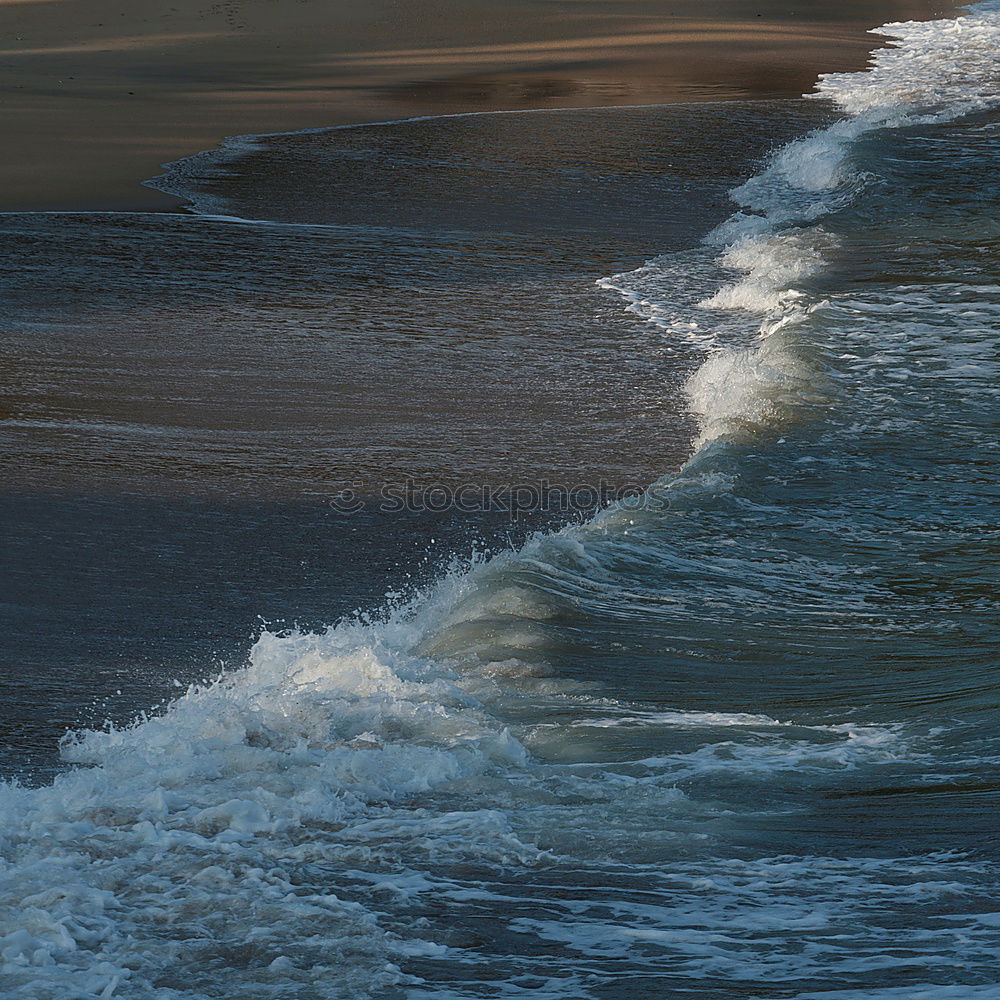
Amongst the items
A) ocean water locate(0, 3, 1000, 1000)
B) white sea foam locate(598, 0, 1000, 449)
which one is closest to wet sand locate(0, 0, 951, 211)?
white sea foam locate(598, 0, 1000, 449)

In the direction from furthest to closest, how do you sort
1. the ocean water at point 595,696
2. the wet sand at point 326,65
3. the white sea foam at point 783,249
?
the wet sand at point 326,65
the white sea foam at point 783,249
the ocean water at point 595,696

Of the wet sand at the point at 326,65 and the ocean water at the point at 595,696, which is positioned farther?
the wet sand at the point at 326,65

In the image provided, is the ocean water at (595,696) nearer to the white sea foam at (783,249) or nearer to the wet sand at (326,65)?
the white sea foam at (783,249)

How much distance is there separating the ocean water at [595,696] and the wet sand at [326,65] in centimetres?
436

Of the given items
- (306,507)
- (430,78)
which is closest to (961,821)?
(306,507)

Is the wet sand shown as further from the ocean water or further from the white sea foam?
the ocean water

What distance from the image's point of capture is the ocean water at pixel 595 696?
152 inches

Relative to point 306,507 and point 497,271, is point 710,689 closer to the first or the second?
point 306,507

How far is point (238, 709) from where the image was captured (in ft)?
16.1

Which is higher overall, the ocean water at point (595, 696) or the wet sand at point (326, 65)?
the wet sand at point (326, 65)

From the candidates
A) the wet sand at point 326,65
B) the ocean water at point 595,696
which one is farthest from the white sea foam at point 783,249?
the wet sand at point 326,65

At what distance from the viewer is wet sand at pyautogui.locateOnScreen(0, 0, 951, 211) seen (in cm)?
1614

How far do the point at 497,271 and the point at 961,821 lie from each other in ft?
25.6

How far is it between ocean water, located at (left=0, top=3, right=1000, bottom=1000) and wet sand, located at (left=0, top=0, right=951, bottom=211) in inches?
172
